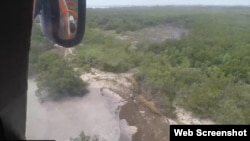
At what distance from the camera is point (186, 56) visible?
3.62 feet

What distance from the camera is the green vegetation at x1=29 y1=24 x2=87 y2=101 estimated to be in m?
0.98

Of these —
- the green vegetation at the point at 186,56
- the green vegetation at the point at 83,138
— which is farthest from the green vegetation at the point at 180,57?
the green vegetation at the point at 83,138

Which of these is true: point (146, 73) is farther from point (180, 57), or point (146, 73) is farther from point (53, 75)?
point (53, 75)

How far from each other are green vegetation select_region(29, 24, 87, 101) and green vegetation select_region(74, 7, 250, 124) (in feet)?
0.22

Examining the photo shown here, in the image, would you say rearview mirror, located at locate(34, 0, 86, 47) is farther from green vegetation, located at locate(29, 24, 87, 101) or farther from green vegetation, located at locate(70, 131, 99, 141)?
green vegetation, located at locate(70, 131, 99, 141)

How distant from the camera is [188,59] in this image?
1090 millimetres

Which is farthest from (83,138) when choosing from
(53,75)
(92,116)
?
(53,75)

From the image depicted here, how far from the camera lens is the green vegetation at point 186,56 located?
3.45 feet

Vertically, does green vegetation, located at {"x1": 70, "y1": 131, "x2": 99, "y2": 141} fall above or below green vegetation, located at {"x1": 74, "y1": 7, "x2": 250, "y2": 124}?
below

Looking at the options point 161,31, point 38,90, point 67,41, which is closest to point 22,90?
point 38,90

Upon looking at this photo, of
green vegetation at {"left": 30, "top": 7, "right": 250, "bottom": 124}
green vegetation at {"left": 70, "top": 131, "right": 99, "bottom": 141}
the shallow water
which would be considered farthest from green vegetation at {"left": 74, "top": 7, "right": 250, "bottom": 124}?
green vegetation at {"left": 70, "top": 131, "right": 99, "bottom": 141}

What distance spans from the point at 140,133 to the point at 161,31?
445 mm

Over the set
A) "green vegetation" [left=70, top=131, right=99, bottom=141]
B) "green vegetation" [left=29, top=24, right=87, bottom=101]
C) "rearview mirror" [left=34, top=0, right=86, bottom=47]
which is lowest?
"green vegetation" [left=70, top=131, right=99, bottom=141]

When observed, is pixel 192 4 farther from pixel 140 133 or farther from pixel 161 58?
pixel 140 133
